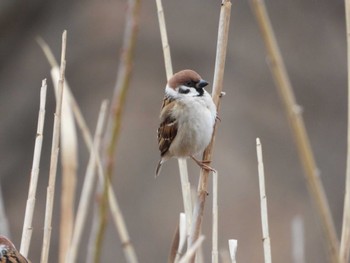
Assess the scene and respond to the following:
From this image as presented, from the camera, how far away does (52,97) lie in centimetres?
770

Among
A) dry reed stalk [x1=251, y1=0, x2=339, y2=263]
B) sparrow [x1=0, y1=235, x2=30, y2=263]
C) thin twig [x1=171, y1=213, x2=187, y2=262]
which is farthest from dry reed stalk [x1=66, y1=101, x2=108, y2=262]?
sparrow [x1=0, y1=235, x2=30, y2=263]

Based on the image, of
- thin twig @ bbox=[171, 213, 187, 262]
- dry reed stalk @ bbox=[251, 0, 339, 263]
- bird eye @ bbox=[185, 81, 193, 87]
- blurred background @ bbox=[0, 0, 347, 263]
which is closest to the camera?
dry reed stalk @ bbox=[251, 0, 339, 263]

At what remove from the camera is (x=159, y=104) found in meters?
7.43

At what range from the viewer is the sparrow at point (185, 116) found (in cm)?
283

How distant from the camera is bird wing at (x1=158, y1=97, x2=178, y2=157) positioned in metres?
2.98

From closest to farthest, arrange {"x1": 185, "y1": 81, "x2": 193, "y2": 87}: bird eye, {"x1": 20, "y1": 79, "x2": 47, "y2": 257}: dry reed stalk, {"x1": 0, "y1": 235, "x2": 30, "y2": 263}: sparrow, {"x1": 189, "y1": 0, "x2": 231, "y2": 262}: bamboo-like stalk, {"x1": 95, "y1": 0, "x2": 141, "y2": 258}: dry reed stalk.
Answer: {"x1": 95, "y1": 0, "x2": 141, "y2": 258}: dry reed stalk < {"x1": 189, "y1": 0, "x2": 231, "y2": 262}: bamboo-like stalk < {"x1": 20, "y1": 79, "x2": 47, "y2": 257}: dry reed stalk < {"x1": 0, "y1": 235, "x2": 30, "y2": 263}: sparrow < {"x1": 185, "y1": 81, "x2": 193, "y2": 87}: bird eye

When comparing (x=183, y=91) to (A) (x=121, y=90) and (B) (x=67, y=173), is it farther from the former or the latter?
(A) (x=121, y=90)

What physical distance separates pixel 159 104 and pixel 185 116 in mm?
4459

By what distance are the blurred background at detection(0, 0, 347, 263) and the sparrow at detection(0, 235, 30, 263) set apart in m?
4.44

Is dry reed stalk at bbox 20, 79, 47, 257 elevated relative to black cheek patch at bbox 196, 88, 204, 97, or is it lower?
lower

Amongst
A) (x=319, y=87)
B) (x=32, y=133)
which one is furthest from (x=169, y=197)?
(x=319, y=87)

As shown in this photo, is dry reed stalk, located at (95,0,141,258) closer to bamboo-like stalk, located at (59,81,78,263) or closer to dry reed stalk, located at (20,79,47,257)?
bamboo-like stalk, located at (59,81,78,263)

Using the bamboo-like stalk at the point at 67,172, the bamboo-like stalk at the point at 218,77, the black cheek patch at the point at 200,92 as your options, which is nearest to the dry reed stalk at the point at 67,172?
the bamboo-like stalk at the point at 67,172

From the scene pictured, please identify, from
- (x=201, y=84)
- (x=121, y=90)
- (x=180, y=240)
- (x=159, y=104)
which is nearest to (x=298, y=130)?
(x=121, y=90)
